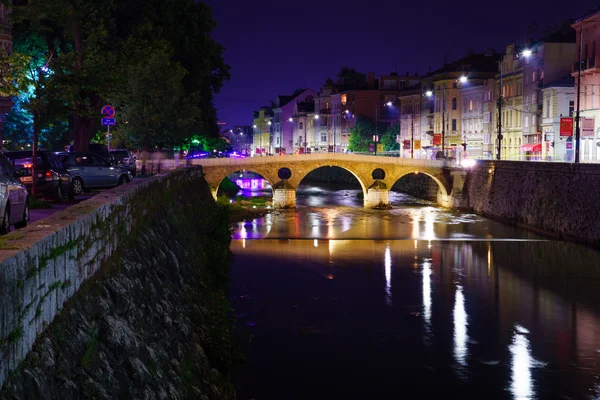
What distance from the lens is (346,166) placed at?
7638cm

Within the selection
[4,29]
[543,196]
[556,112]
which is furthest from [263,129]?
[4,29]

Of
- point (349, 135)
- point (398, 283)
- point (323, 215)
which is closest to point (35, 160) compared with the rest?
point (398, 283)

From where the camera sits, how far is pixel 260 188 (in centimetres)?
9706

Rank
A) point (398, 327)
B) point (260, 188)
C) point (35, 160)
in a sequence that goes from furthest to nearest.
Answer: point (260, 188)
point (398, 327)
point (35, 160)

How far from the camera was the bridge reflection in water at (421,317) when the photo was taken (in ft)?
68.7

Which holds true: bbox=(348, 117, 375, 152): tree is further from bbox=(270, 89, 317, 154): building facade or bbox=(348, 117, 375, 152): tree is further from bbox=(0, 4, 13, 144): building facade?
bbox=(0, 4, 13, 144): building facade

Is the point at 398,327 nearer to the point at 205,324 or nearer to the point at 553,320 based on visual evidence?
the point at 553,320

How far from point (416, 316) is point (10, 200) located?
53.1ft

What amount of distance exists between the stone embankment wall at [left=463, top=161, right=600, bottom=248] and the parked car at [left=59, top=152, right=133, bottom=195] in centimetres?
2402

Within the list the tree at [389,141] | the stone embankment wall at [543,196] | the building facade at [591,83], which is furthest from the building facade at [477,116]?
the building facade at [591,83]

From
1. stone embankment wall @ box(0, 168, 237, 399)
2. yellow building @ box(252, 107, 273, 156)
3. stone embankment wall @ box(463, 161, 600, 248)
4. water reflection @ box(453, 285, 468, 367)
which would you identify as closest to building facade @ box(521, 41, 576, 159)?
stone embankment wall @ box(463, 161, 600, 248)

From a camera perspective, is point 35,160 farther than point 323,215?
No

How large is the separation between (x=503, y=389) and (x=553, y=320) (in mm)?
8013

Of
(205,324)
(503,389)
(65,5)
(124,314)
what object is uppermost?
(65,5)
